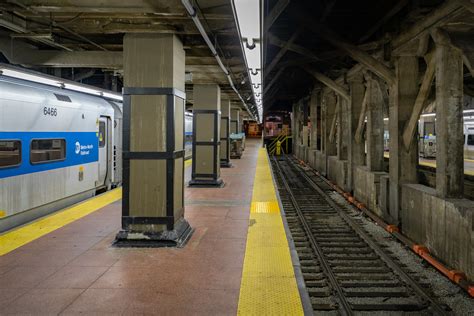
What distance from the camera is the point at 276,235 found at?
6.20 metres

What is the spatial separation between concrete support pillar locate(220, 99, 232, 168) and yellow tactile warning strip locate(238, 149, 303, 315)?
33.3 ft

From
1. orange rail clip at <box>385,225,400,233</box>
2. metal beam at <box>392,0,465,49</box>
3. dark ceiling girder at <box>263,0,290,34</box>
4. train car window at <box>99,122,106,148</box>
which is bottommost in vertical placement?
orange rail clip at <box>385,225,400,233</box>

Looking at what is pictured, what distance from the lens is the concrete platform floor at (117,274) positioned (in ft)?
12.3

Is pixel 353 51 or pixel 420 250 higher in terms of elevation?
pixel 353 51

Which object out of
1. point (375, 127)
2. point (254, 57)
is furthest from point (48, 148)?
point (375, 127)

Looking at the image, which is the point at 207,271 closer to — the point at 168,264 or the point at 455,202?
the point at 168,264

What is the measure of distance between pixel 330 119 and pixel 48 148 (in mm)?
12203

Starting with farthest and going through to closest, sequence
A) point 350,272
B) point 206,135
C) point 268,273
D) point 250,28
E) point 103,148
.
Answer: point 206,135 → point 103,148 → point 350,272 → point 250,28 → point 268,273

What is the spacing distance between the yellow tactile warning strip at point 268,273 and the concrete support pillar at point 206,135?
4.71 metres

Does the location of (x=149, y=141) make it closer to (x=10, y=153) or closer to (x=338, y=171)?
(x=10, y=153)

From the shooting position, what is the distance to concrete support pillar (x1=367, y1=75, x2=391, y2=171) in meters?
10.1

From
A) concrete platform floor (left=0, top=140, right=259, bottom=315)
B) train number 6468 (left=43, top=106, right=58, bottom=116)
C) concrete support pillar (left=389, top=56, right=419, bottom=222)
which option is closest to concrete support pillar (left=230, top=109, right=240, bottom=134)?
concrete support pillar (left=389, top=56, right=419, bottom=222)

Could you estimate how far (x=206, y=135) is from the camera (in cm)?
1258

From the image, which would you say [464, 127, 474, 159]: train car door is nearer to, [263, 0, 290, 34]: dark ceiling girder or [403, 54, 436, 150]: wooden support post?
[403, 54, 436, 150]: wooden support post
